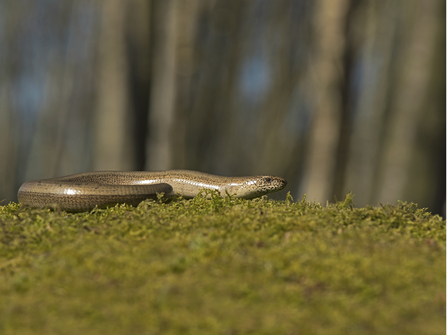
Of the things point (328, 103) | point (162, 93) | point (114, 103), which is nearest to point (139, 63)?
point (162, 93)

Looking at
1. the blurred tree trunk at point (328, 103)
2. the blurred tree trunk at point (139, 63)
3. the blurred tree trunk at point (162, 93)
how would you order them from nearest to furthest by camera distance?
the blurred tree trunk at point (328, 103), the blurred tree trunk at point (139, 63), the blurred tree trunk at point (162, 93)

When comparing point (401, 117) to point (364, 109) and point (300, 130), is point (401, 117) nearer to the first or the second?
point (364, 109)

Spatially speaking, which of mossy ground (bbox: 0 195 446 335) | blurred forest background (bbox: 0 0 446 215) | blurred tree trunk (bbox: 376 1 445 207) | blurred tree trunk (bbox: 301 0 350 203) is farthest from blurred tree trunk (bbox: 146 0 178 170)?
mossy ground (bbox: 0 195 446 335)

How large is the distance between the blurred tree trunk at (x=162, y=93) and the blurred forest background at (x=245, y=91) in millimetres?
37

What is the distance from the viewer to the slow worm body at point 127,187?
239 inches

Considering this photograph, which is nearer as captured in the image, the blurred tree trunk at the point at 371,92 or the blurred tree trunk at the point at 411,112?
the blurred tree trunk at the point at 411,112

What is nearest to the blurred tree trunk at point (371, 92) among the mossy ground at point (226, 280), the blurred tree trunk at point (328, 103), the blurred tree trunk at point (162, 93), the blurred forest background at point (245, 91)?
the blurred forest background at point (245, 91)

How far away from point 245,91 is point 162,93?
7821mm

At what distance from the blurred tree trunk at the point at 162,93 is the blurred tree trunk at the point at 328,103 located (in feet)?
12.3

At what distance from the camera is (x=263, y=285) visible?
2053 millimetres

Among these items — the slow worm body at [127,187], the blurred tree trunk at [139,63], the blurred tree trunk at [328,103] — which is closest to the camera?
the slow worm body at [127,187]

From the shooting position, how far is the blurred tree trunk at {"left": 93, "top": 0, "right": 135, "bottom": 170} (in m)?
9.17

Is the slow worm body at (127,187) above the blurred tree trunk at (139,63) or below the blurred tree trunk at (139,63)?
below

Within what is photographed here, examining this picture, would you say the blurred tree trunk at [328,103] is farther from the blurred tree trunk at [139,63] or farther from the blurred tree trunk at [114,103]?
the blurred tree trunk at [114,103]
